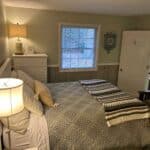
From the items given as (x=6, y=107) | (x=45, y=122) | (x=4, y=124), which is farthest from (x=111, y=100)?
(x=6, y=107)

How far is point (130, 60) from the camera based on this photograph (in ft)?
14.3

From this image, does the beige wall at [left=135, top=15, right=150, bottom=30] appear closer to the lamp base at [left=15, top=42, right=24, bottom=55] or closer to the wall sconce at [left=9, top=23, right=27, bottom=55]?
the wall sconce at [left=9, top=23, right=27, bottom=55]

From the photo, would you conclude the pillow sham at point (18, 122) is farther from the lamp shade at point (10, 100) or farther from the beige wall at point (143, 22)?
the beige wall at point (143, 22)

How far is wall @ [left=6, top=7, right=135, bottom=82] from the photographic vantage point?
12.0 ft

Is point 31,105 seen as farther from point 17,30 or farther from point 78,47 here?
point 78,47

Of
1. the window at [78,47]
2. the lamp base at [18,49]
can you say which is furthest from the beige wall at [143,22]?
the lamp base at [18,49]

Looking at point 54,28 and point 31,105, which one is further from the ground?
point 54,28

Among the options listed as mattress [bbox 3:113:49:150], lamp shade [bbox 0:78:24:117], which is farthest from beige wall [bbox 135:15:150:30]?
lamp shade [bbox 0:78:24:117]

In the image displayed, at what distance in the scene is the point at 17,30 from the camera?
11.1 ft

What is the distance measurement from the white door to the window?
0.82 meters

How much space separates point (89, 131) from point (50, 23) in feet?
9.11

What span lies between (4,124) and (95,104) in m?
1.22

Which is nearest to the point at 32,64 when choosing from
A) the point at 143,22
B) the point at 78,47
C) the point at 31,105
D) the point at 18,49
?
the point at 18,49

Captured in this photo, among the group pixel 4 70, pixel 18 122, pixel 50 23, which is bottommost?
pixel 18 122
